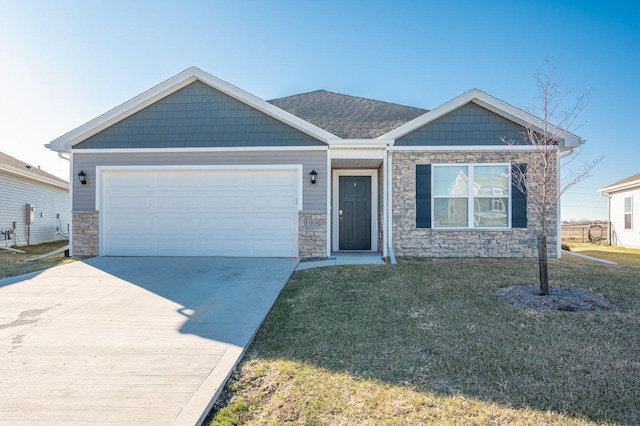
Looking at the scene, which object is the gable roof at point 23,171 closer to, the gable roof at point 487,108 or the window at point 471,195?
the gable roof at point 487,108

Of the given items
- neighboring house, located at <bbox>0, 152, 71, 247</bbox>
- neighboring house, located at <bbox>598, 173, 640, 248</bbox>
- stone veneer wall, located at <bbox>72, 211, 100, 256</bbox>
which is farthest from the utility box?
neighboring house, located at <bbox>598, 173, 640, 248</bbox>

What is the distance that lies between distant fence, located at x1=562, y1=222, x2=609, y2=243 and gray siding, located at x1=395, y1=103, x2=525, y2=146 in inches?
495

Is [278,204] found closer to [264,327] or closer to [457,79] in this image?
[264,327]

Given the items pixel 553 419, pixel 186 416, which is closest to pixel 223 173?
pixel 186 416

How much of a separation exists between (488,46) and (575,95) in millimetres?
6418

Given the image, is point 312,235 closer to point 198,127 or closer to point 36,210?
point 198,127

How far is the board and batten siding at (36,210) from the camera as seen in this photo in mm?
12969

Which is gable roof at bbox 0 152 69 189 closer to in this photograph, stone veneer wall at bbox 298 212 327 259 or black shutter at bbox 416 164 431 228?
stone veneer wall at bbox 298 212 327 259

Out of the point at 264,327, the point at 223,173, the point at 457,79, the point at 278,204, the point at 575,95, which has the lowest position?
the point at 264,327

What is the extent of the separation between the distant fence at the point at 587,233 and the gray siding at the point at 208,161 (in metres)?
16.3

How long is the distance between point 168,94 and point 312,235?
17.9ft

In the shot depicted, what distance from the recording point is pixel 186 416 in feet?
7.48

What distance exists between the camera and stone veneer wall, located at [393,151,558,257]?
29.8 ft

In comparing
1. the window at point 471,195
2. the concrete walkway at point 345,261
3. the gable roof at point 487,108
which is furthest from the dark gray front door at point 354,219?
the gable roof at point 487,108
